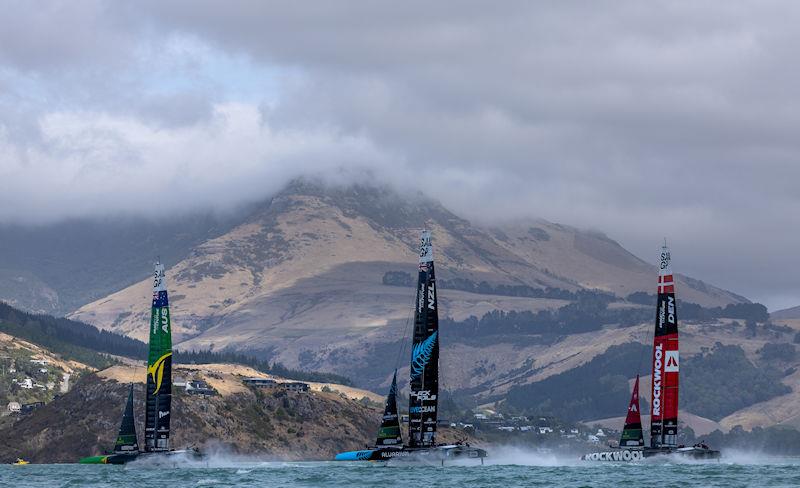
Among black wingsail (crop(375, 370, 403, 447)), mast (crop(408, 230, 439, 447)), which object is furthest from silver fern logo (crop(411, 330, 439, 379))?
black wingsail (crop(375, 370, 403, 447))

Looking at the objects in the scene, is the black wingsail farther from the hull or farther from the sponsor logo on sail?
the sponsor logo on sail

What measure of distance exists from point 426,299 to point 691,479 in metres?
37.8

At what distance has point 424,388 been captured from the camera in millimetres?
186625

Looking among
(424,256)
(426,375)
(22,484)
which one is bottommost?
(22,484)

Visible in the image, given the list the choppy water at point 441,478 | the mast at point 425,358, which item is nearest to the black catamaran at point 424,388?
the mast at point 425,358

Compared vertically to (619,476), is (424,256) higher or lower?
higher

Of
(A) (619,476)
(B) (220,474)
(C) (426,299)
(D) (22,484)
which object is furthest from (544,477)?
(D) (22,484)

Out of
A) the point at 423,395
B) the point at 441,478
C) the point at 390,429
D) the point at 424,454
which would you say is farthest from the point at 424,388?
the point at 441,478

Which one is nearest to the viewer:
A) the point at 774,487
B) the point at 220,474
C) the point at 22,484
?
the point at 774,487

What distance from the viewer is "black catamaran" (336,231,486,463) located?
18375cm

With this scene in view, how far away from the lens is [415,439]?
187000 mm

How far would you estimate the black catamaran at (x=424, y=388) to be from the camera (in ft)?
603

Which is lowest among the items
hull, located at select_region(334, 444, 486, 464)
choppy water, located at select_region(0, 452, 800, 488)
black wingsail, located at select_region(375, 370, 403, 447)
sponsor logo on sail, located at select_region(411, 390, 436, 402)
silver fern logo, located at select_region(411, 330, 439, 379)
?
choppy water, located at select_region(0, 452, 800, 488)

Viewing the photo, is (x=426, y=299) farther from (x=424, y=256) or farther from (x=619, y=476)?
(x=619, y=476)
